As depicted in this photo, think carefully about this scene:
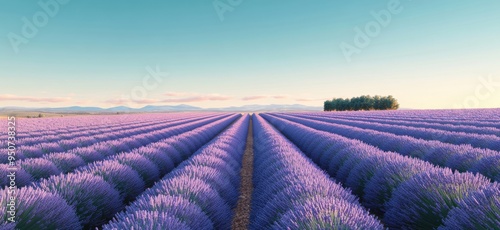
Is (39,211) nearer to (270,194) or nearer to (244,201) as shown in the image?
(270,194)


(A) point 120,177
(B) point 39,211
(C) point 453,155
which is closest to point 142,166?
(A) point 120,177

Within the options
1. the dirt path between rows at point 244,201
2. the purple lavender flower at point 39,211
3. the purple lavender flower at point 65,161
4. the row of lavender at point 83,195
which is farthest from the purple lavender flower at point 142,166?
the purple lavender flower at point 39,211

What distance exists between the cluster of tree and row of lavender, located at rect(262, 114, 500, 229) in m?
81.0

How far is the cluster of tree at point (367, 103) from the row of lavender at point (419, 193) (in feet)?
266

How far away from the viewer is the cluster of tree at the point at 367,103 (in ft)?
259

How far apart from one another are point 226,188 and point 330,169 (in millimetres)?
3103

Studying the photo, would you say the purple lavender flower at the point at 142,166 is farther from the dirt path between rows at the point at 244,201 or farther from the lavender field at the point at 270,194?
the dirt path between rows at the point at 244,201

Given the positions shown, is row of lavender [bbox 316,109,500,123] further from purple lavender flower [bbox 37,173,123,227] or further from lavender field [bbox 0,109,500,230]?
purple lavender flower [bbox 37,173,123,227]

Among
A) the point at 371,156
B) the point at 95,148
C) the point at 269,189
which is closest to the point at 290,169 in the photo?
the point at 269,189

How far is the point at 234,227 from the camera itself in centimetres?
425

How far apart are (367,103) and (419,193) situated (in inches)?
3303

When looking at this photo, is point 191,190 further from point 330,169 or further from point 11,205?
point 330,169

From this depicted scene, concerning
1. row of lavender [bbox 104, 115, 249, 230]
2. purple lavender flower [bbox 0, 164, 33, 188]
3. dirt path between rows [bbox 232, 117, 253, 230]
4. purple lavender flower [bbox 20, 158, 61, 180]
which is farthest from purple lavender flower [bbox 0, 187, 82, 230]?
purple lavender flower [bbox 20, 158, 61, 180]

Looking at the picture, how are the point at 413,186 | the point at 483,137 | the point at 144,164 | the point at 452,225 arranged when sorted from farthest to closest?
the point at 483,137
the point at 144,164
the point at 413,186
the point at 452,225
